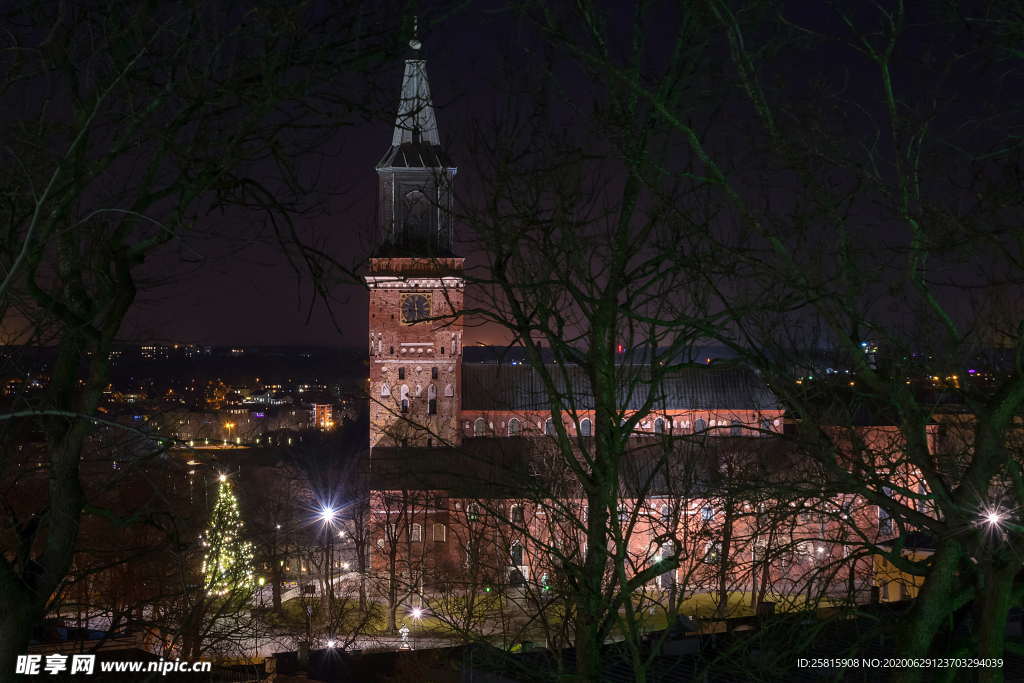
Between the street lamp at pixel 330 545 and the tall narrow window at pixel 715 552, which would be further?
the street lamp at pixel 330 545

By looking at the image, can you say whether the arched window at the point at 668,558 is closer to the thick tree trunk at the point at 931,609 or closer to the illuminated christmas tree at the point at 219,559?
the thick tree trunk at the point at 931,609

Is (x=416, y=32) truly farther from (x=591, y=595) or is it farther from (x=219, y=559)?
(x=219, y=559)

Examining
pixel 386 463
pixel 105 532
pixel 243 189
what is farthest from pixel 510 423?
pixel 243 189

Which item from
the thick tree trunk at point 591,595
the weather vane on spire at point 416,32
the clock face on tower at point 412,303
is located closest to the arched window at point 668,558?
the thick tree trunk at point 591,595

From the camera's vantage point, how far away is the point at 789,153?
670 cm

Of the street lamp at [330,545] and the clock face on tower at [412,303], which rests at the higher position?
the clock face on tower at [412,303]

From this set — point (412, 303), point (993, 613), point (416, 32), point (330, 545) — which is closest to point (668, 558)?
point (993, 613)

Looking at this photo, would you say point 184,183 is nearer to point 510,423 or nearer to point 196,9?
point 196,9

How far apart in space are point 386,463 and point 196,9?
129ft

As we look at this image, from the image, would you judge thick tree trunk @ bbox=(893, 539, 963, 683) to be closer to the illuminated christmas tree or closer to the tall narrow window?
the tall narrow window

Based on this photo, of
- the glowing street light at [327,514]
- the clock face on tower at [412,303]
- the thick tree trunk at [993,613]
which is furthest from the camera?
the clock face on tower at [412,303]

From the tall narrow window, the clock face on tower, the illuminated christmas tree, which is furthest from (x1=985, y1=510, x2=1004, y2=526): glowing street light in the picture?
the clock face on tower

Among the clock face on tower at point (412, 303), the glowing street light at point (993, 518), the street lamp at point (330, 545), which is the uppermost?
the clock face on tower at point (412, 303)

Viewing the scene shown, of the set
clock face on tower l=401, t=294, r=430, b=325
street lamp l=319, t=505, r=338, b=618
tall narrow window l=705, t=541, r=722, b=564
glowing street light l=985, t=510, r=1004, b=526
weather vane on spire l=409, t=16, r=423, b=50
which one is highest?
clock face on tower l=401, t=294, r=430, b=325
